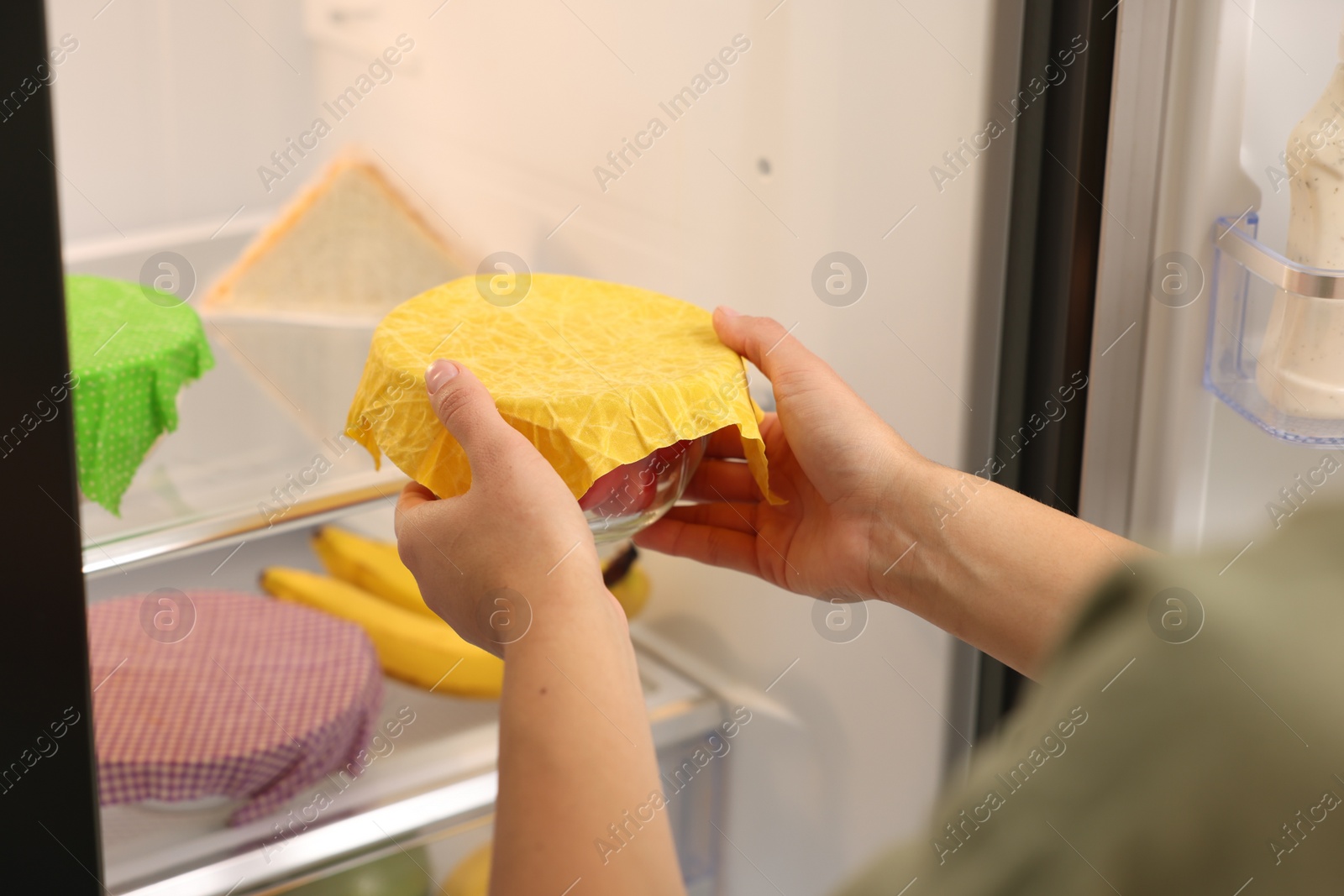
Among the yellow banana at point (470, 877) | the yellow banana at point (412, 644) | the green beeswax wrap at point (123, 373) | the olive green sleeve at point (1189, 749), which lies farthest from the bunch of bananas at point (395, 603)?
the olive green sleeve at point (1189, 749)

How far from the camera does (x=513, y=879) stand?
39 cm

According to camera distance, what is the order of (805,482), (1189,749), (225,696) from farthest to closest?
1. (225,696)
2. (805,482)
3. (1189,749)

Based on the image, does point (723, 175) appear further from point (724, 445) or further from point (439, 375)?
point (439, 375)

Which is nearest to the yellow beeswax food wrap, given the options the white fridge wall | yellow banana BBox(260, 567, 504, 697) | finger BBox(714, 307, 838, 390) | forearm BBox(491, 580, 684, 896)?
finger BBox(714, 307, 838, 390)

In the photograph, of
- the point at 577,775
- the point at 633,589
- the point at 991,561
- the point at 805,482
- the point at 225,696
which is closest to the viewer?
the point at 577,775

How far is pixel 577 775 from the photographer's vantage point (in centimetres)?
40

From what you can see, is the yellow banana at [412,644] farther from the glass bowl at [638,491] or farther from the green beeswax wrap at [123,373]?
the glass bowl at [638,491]

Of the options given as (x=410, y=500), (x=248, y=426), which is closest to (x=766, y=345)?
(x=410, y=500)

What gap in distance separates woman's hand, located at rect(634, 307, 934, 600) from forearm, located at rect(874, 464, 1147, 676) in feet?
0.04

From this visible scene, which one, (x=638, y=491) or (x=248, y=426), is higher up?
(x=638, y=491)

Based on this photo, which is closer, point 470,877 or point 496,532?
point 496,532

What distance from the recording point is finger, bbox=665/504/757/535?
0.80 metres

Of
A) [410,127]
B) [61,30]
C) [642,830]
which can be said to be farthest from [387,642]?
[642,830]

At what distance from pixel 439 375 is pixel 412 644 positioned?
48 cm
